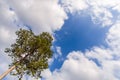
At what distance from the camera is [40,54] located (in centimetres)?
4669

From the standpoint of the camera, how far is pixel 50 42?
47406 millimetres

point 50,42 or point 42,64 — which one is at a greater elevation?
point 50,42

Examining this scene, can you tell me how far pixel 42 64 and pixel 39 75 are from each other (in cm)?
177

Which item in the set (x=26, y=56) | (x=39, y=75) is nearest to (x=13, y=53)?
(x=26, y=56)

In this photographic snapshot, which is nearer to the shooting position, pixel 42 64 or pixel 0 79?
pixel 0 79


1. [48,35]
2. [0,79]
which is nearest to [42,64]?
[48,35]

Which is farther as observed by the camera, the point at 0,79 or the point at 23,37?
the point at 23,37

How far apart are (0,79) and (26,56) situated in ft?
23.7

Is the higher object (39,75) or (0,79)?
(39,75)

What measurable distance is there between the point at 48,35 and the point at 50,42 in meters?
1.13

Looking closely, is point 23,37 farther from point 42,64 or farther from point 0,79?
point 0,79

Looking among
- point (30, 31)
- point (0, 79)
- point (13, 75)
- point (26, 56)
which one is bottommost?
point (0, 79)

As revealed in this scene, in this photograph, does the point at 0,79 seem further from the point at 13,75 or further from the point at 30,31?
the point at 30,31

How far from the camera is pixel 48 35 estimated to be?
155 ft
